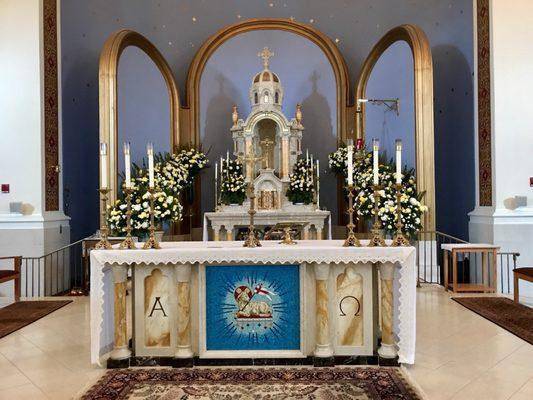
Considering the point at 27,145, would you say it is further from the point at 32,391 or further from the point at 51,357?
the point at 32,391

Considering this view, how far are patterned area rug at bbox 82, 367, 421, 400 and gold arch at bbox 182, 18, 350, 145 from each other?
7.68m

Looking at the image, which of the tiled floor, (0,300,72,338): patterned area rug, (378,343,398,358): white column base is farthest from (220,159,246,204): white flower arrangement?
(378,343,398,358): white column base

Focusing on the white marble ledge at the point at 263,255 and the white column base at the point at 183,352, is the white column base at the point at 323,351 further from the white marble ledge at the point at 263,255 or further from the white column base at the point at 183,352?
the white column base at the point at 183,352

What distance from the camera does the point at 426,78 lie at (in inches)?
350

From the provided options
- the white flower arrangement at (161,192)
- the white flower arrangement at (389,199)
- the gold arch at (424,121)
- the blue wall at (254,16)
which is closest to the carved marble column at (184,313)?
the white flower arrangement at (161,192)

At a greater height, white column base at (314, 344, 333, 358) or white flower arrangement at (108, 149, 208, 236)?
white flower arrangement at (108, 149, 208, 236)

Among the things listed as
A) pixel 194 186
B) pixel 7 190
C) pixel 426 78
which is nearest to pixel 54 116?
pixel 7 190

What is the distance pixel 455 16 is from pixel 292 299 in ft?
28.5

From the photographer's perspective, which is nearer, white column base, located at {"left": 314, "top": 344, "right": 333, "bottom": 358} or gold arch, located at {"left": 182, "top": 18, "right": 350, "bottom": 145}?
white column base, located at {"left": 314, "top": 344, "right": 333, "bottom": 358}

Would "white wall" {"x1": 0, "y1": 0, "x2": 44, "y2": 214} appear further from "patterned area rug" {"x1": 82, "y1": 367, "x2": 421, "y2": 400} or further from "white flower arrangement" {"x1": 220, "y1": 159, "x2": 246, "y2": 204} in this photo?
"patterned area rug" {"x1": 82, "y1": 367, "x2": 421, "y2": 400}

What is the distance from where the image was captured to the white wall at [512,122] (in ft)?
26.7

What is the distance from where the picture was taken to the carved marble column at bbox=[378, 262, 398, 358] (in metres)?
4.48

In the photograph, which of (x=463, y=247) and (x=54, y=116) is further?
(x=54, y=116)

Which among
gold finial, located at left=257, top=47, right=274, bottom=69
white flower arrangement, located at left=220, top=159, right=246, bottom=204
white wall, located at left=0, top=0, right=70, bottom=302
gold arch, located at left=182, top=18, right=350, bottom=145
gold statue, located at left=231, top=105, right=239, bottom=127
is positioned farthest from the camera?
gold arch, located at left=182, top=18, right=350, bottom=145
